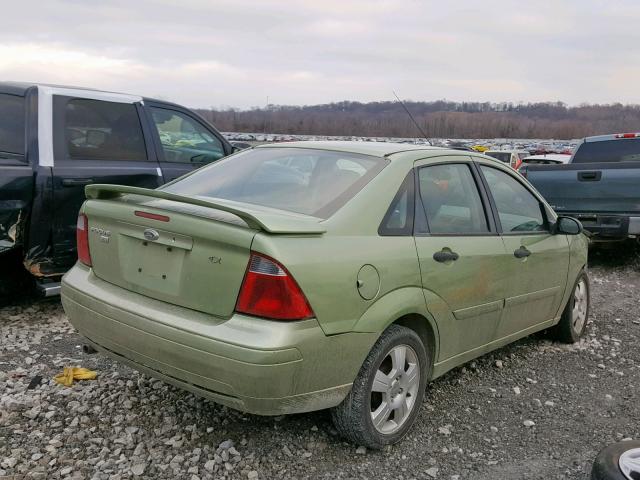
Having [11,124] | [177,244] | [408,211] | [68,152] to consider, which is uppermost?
[11,124]

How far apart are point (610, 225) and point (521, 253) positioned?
4.32 meters

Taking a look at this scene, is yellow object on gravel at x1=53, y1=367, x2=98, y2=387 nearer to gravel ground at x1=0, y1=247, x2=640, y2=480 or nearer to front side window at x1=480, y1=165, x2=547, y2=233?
gravel ground at x1=0, y1=247, x2=640, y2=480

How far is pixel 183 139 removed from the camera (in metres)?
6.14

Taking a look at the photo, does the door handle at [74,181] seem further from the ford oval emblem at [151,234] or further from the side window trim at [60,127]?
A: the ford oval emblem at [151,234]

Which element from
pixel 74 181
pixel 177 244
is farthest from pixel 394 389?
pixel 74 181

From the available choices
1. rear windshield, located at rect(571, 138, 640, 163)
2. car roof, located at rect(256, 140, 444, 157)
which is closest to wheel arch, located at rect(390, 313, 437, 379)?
car roof, located at rect(256, 140, 444, 157)

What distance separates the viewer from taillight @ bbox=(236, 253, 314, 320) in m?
2.62

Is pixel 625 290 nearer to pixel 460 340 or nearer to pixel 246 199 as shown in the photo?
pixel 460 340

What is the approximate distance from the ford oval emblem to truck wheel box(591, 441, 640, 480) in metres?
2.19

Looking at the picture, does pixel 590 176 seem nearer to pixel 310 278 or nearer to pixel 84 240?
pixel 310 278

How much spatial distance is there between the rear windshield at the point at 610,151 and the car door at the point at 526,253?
553cm

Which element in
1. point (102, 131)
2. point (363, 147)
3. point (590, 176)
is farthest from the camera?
point (590, 176)

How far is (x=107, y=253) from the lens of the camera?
126 inches

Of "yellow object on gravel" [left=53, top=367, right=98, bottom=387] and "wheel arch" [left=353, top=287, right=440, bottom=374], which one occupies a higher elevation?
"wheel arch" [left=353, top=287, right=440, bottom=374]
